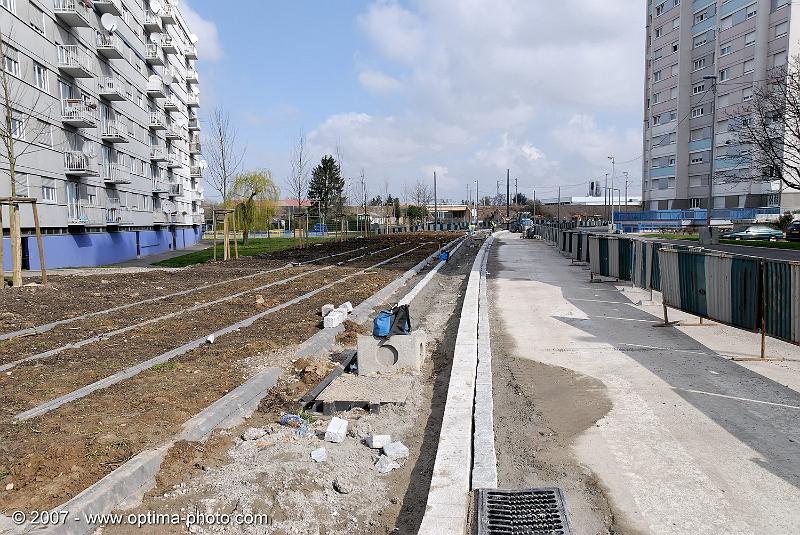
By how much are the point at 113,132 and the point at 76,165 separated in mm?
7602

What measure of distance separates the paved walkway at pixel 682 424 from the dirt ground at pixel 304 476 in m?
0.90

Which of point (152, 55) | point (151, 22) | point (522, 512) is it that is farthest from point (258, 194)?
point (522, 512)

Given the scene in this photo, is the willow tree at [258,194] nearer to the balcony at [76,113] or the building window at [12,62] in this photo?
the balcony at [76,113]

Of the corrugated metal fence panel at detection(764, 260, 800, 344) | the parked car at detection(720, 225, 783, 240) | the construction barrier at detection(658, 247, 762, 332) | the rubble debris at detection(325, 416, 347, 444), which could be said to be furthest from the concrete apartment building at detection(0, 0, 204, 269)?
the parked car at detection(720, 225, 783, 240)

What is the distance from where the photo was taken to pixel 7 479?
414cm

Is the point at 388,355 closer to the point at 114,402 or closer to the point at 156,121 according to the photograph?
the point at 114,402

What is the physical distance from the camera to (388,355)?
7.30 metres

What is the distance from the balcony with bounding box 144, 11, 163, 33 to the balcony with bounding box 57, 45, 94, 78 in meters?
17.7

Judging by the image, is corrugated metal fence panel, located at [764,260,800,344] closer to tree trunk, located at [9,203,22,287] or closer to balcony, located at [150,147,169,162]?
tree trunk, located at [9,203,22,287]

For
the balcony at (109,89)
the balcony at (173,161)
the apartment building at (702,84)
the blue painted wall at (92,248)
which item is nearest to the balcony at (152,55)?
the balcony at (173,161)

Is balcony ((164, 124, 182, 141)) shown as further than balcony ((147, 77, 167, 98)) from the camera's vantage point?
Yes

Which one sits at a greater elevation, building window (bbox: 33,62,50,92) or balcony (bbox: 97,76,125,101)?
balcony (bbox: 97,76,125,101)

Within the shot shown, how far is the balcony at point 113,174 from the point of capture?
3769cm

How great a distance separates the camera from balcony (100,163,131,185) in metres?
37.7
